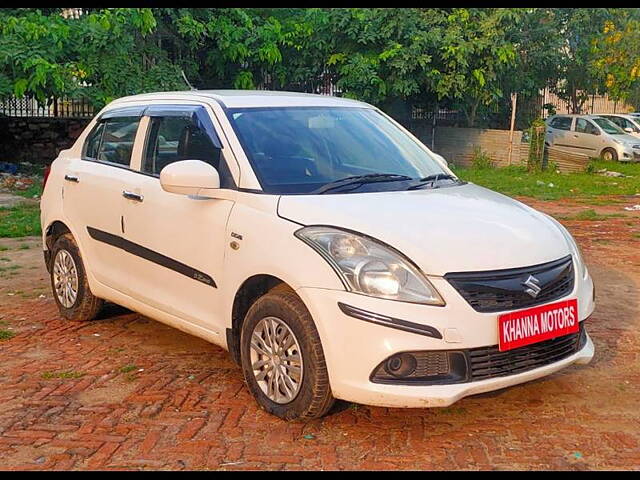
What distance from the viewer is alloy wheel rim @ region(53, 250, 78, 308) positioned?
616cm

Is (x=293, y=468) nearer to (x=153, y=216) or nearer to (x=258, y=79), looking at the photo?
(x=153, y=216)

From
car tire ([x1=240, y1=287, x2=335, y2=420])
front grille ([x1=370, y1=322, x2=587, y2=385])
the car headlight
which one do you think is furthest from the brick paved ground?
the car headlight

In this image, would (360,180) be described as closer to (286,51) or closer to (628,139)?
(286,51)

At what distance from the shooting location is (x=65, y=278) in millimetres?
6270

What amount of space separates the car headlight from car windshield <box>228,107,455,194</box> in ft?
1.96

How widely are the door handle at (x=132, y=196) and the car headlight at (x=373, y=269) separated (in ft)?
5.43

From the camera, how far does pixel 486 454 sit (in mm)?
3898

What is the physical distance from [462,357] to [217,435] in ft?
4.17

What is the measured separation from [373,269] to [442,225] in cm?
47

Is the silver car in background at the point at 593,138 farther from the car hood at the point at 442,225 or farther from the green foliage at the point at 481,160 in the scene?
the car hood at the point at 442,225

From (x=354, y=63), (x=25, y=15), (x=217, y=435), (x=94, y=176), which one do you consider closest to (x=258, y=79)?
(x=354, y=63)

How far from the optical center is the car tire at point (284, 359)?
4.03m

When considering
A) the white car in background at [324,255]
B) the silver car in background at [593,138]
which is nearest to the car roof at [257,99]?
the white car in background at [324,255]

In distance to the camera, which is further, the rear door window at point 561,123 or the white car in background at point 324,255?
the rear door window at point 561,123
